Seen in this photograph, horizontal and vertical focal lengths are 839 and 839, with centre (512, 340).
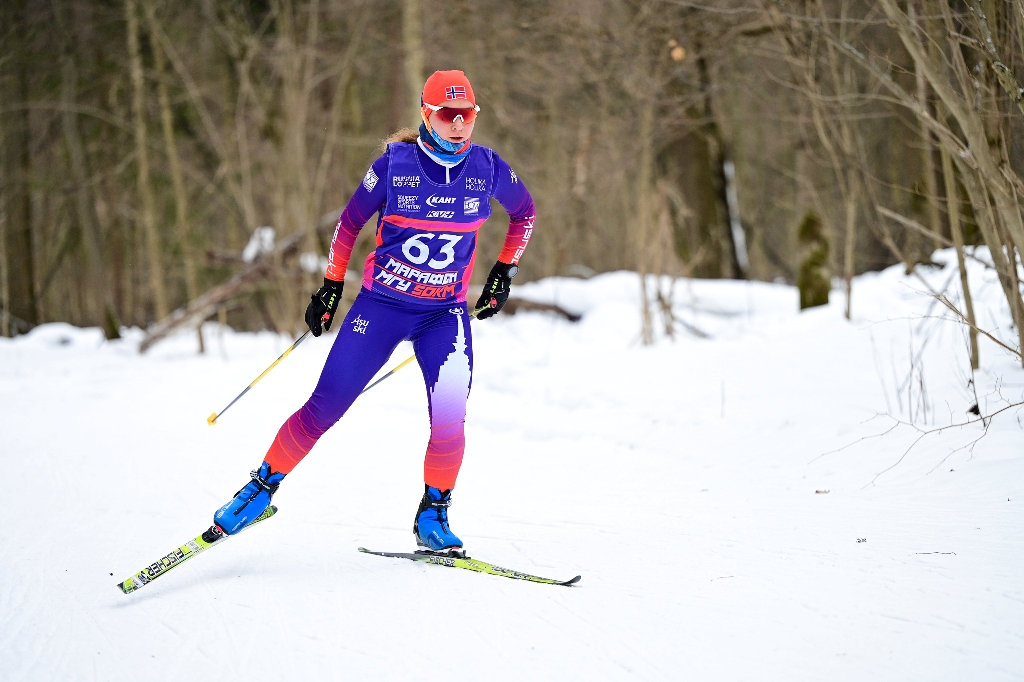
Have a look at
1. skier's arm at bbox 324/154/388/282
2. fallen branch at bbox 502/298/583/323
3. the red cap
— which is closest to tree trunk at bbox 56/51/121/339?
fallen branch at bbox 502/298/583/323

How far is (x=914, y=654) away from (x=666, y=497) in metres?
2.16

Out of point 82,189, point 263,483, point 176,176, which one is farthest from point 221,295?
point 263,483

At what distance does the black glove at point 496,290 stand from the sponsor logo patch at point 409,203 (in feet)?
1.81

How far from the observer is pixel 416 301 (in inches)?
144

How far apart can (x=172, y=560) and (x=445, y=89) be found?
221cm

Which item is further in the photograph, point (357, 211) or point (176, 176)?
point (176, 176)

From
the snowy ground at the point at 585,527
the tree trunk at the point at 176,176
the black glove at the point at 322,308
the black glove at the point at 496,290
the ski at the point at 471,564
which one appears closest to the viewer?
the snowy ground at the point at 585,527

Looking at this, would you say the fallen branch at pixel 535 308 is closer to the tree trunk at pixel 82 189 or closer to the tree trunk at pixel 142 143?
the tree trunk at pixel 142 143

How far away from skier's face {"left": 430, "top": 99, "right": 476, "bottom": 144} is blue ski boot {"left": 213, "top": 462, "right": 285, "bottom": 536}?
159cm

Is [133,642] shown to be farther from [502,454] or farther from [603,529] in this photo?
[502,454]

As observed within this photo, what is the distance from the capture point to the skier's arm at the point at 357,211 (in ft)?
11.9

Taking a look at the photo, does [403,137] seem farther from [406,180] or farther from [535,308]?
[535,308]

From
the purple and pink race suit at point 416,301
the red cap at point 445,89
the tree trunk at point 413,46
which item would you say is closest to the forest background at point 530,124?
the tree trunk at point 413,46

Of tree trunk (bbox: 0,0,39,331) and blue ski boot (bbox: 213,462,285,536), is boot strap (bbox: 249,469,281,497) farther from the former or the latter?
tree trunk (bbox: 0,0,39,331)
